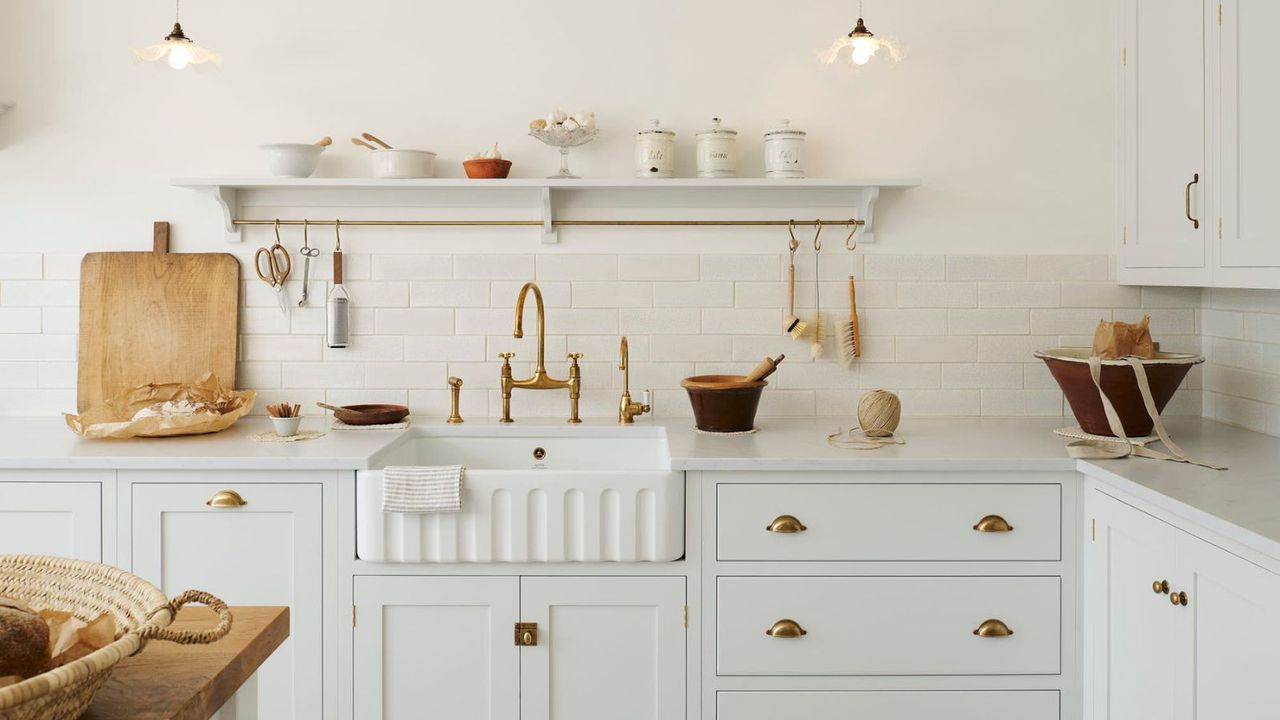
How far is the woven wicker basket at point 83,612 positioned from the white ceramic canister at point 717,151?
6.99 ft

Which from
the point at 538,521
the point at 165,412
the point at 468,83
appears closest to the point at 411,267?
the point at 468,83

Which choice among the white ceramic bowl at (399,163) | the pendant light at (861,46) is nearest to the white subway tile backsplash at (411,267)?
the white ceramic bowl at (399,163)

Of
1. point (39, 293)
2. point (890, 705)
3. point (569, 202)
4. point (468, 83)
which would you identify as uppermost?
point (468, 83)

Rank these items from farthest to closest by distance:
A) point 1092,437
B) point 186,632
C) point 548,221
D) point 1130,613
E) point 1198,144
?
point 548,221
point 1092,437
point 1198,144
point 1130,613
point 186,632

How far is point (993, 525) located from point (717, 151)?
1254 mm

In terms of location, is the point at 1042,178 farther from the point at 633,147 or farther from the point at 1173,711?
the point at 1173,711

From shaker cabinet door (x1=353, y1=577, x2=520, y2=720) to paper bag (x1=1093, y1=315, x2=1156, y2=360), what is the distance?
5.16 ft

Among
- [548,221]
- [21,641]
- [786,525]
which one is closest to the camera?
[21,641]

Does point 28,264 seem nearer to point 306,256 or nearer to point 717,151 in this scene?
point 306,256

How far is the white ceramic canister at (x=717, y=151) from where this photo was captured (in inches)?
119

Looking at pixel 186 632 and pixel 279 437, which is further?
pixel 279 437

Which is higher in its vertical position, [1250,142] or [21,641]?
[1250,142]

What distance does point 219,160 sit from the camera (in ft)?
10.4

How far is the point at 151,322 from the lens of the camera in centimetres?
316
